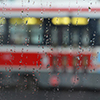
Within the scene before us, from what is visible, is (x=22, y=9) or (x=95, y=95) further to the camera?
(x=95, y=95)

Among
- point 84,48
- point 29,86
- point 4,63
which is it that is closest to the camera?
point 84,48

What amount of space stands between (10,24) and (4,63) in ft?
2.59

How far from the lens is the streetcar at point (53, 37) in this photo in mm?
3354

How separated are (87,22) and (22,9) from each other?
1298 mm

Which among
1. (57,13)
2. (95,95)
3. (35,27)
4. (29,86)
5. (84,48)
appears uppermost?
(57,13)

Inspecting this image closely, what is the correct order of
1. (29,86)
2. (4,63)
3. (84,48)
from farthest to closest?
(29,86), (4,63), (84,48)

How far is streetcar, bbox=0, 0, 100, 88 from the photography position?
335 centimetres

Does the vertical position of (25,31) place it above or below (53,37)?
above

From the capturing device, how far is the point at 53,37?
3404 mm

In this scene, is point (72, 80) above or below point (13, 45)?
below

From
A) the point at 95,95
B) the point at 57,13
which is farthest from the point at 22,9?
the point at 95,95

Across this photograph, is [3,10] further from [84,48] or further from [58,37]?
[84,48]

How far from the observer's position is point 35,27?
342 centimetres

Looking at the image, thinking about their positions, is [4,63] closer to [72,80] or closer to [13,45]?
[13,45]
